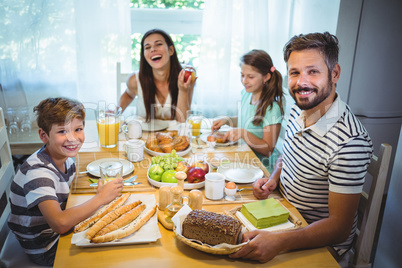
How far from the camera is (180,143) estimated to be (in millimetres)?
1834

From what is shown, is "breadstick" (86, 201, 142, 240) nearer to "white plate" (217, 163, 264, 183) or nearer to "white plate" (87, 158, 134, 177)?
"white plate" (87, 158, 134, 177)

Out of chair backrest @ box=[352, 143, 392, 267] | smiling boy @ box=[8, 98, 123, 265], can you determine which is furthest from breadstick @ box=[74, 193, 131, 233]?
chair backrest @ box=[352, 143, 392, 267]

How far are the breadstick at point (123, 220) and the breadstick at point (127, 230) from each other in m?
0.02

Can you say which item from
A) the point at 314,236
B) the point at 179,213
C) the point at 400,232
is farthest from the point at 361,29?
the point at 179,213

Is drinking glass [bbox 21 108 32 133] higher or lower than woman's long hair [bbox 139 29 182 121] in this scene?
lower

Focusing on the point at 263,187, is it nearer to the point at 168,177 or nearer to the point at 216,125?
the point at 168,177

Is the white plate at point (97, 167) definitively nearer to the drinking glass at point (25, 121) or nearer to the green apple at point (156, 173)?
the green apple at point (156, 173)

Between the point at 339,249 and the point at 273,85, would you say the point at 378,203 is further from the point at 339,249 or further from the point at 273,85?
the point at 273,85

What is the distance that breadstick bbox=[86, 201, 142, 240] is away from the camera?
3.59 ft

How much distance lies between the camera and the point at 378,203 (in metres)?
1.36

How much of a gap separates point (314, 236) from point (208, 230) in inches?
13.4

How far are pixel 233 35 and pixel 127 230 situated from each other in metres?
2.26

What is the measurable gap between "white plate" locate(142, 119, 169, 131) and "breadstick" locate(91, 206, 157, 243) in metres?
0.96

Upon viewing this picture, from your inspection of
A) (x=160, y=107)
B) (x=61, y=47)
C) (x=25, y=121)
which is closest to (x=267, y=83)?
(x=160, y=107)
